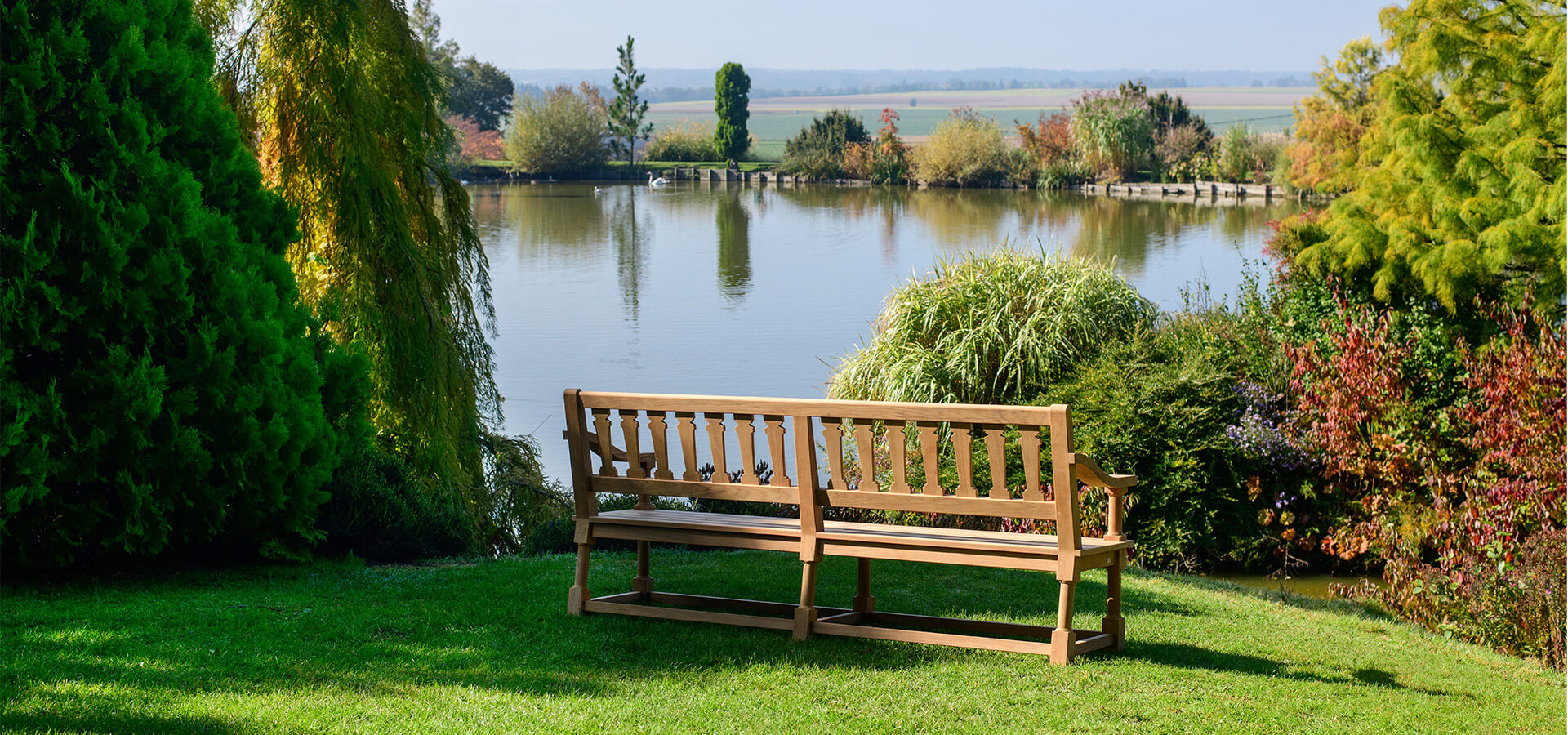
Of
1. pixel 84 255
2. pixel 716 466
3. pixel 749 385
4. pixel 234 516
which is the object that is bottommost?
pixel 749 385

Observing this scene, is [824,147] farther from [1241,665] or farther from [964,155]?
[1241,665]

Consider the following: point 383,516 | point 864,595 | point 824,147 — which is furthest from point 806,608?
point 824,147

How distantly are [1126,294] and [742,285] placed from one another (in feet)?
56.9

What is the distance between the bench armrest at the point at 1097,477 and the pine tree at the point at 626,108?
62.4m

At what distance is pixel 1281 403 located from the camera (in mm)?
10836

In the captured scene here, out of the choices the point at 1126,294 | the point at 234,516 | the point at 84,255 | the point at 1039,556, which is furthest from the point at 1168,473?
the point at 84,255

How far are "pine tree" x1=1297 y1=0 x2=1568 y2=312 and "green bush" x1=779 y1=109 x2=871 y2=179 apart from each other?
4548 cm

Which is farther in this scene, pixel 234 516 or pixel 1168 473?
pixel 1168 473

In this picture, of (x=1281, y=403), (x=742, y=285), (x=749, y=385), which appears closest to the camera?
(x=1281, y=403)

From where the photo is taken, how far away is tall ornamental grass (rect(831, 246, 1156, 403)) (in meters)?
11.7

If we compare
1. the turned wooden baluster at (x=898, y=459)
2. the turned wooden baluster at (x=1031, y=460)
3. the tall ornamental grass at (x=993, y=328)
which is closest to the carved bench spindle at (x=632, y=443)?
the turned wooden baluster at (x=898, y=459)

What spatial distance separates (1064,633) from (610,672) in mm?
1528

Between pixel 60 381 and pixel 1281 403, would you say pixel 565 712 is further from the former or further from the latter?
pixel 1281 403

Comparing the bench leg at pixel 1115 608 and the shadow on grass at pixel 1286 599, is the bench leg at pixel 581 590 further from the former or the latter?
the shadow on grass at pixel 1286 599
